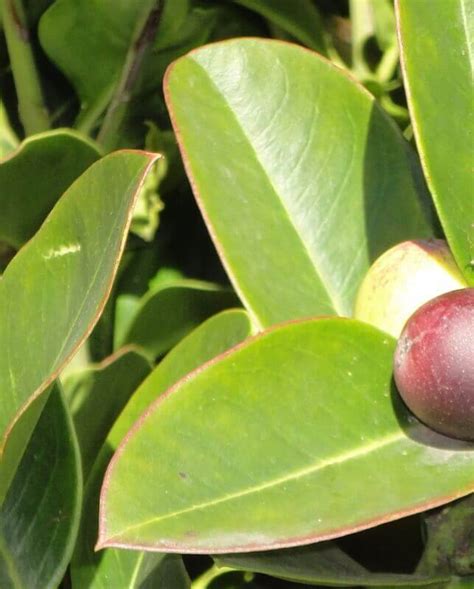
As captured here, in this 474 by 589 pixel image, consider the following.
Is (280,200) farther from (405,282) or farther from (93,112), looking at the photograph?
(93,112)

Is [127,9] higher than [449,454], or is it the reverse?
[127,9]

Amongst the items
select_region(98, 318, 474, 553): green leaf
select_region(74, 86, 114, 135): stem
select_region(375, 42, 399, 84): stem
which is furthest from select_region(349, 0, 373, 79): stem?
select_region(98, 318, 474, 553): green leaf

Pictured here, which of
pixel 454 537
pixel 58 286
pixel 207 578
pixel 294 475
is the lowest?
pixel 207 578

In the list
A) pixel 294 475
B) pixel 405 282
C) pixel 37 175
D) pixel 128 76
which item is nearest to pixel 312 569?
pixel 294 475

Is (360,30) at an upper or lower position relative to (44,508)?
upper

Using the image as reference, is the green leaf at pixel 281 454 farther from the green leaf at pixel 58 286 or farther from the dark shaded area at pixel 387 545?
the dark shaded area at pixel 387 545

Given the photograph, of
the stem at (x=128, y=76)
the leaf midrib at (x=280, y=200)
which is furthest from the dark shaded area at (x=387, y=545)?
the stem at (x=128, y=76)

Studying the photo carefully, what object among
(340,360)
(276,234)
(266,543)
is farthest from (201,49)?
(266,543)

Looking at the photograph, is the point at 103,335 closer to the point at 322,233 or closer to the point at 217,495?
the point at 322,233
